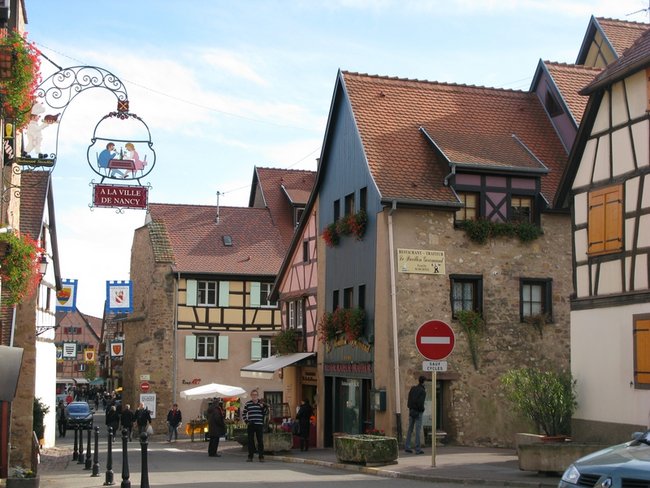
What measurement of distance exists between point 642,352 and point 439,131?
1295 cm

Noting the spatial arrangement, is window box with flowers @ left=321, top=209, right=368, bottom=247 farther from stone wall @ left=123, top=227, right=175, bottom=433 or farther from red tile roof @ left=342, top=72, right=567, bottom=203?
stone wall @ left=123, top=227, right=175, bottom=433

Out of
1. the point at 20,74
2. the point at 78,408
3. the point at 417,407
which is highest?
the point at 20,74

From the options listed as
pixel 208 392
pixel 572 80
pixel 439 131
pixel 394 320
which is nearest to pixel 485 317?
pixel 394 320

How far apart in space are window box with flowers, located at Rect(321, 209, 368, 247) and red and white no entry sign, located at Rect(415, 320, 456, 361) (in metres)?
11.0

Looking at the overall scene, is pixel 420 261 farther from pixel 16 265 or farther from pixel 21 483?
pixel 21 483

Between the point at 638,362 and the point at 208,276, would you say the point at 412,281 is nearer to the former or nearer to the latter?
the point at 638,362

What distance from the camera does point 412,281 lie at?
28312 millimetres

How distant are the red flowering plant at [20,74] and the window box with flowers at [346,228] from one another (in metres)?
13.7

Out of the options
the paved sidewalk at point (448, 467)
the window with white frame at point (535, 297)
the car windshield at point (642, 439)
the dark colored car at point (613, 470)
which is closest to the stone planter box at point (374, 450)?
the paved sidewalk at point (448, 467)

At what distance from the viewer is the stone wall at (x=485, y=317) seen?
1112 inches

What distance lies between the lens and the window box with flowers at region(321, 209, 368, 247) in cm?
2969

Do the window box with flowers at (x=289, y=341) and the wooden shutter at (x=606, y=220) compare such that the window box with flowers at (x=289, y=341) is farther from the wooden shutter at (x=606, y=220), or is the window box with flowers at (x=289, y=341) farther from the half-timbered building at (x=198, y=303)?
the wooden shutter at (x=606, y=220)

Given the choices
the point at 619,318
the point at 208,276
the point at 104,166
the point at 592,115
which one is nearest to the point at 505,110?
the point at 592,115

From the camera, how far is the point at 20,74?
16.9m
